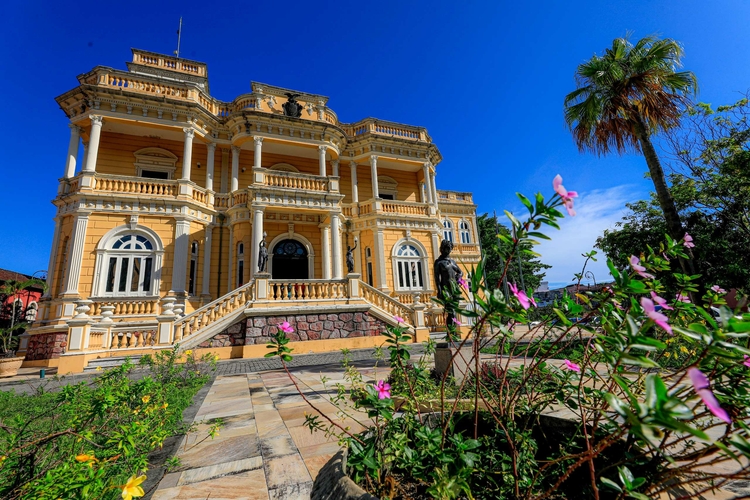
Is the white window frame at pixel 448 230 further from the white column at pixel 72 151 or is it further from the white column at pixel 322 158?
the white column at pixel 72 151

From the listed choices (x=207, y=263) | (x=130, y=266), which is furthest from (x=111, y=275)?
(x=207, y=263)

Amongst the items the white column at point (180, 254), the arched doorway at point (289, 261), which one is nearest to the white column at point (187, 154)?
the white column at point (180, 254)

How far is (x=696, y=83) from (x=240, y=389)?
1367cm

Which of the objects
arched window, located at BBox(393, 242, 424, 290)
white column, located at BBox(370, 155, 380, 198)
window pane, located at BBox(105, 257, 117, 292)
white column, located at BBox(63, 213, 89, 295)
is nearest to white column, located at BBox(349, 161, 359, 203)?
white column, located at BBox(370, 155, 380, 198)

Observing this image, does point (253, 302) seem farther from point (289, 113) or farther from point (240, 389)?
point (289, 113)

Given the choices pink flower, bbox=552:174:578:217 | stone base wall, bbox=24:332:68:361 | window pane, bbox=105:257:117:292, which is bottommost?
stone base wall, bbox=24:332:68:361

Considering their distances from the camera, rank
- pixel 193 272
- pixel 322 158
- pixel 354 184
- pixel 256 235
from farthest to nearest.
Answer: pixel 354 184, pixel 322 158, pixel 193 272, pixel 256 235

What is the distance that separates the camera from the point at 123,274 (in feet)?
37.6

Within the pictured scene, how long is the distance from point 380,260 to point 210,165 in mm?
8498

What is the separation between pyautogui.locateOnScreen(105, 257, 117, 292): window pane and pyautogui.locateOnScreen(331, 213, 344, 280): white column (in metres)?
7.75

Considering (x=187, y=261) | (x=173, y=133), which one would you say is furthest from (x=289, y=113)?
(x=187, y=261)

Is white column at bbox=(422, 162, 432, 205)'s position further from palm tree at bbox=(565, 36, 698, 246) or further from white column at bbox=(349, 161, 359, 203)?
palm tree at bbox=(565, 36, 698, 246)

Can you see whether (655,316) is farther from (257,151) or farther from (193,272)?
(257,151)

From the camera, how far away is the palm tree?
8930 millimetres
